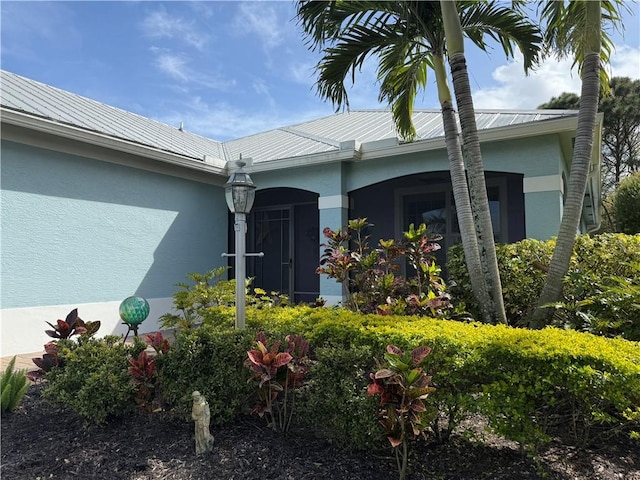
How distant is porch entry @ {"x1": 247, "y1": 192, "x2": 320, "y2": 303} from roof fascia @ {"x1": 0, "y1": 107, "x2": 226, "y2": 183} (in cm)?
207

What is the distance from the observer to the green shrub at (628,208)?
15461 mm

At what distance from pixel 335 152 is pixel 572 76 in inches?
170

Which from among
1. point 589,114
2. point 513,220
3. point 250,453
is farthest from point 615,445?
point 513,220

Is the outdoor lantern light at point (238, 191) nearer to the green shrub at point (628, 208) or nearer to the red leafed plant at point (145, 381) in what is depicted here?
the red leafed plant at point (145, 381)

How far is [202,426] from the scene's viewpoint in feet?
10.2

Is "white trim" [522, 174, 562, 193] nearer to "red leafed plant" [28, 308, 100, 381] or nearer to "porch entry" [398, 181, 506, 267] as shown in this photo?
"porch entry" [398, 181, 506, 267]

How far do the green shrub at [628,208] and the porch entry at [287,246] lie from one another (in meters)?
12.8

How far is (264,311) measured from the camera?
4.67m

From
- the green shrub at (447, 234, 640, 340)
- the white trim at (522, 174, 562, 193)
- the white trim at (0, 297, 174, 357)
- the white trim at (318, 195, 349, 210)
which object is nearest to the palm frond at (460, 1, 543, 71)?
the white trim at (522, 174, 562, 193)

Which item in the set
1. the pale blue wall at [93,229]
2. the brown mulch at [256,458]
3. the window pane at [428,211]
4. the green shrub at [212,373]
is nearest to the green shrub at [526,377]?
the brown mulch at [256,458]

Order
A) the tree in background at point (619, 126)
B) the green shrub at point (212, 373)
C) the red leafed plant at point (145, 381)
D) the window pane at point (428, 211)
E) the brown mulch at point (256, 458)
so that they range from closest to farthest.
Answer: the brown mulch at point (256, 458) → the green shrub at point (212, 373) → the red leafed plant at point (145, 381) → the window pane at point (428, 211) → the tree in background at point (619, 126)

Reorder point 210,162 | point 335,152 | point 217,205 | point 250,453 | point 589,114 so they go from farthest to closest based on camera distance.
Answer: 1. point 217,205
2. point 210,162
3. point 335,152
4. point 589,114
5. point 250,453

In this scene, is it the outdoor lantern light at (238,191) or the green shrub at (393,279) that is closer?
the outdoor lantern light at (238,191)

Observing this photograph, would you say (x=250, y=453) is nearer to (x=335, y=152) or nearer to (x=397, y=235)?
(x=335, y=152)
